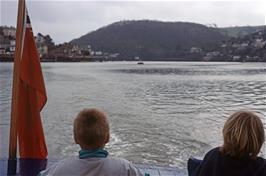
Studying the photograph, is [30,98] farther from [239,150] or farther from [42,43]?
[42,43]

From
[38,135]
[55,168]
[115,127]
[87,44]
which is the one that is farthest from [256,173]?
[87,44]

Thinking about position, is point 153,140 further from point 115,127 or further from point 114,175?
point 114,175

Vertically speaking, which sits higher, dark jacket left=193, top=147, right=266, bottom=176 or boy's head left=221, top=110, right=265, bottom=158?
boy's head left=221, top=110, right=265, bottom=158

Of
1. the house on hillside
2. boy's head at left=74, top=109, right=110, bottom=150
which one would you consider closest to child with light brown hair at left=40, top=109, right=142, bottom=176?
boy's head at left=74, top=109, right=110, bottom=150

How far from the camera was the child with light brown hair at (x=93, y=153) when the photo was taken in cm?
184

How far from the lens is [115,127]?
40.4 feet

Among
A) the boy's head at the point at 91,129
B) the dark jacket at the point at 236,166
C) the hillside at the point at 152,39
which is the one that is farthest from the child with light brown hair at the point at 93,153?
the hillside at the point at 152,39

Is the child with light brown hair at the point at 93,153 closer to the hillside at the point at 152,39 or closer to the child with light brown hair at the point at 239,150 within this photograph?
the child with light brown hair at the point at 239,150

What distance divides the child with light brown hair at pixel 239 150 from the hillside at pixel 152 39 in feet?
312

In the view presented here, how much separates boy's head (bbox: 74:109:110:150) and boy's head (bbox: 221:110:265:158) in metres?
0.56

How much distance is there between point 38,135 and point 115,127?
8503mm

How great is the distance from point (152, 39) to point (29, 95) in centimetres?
9595

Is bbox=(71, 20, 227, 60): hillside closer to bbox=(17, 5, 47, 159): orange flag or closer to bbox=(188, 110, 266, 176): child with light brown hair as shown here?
bbox=(17, 5, 47, 159): orange flag

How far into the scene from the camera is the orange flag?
3791mm
